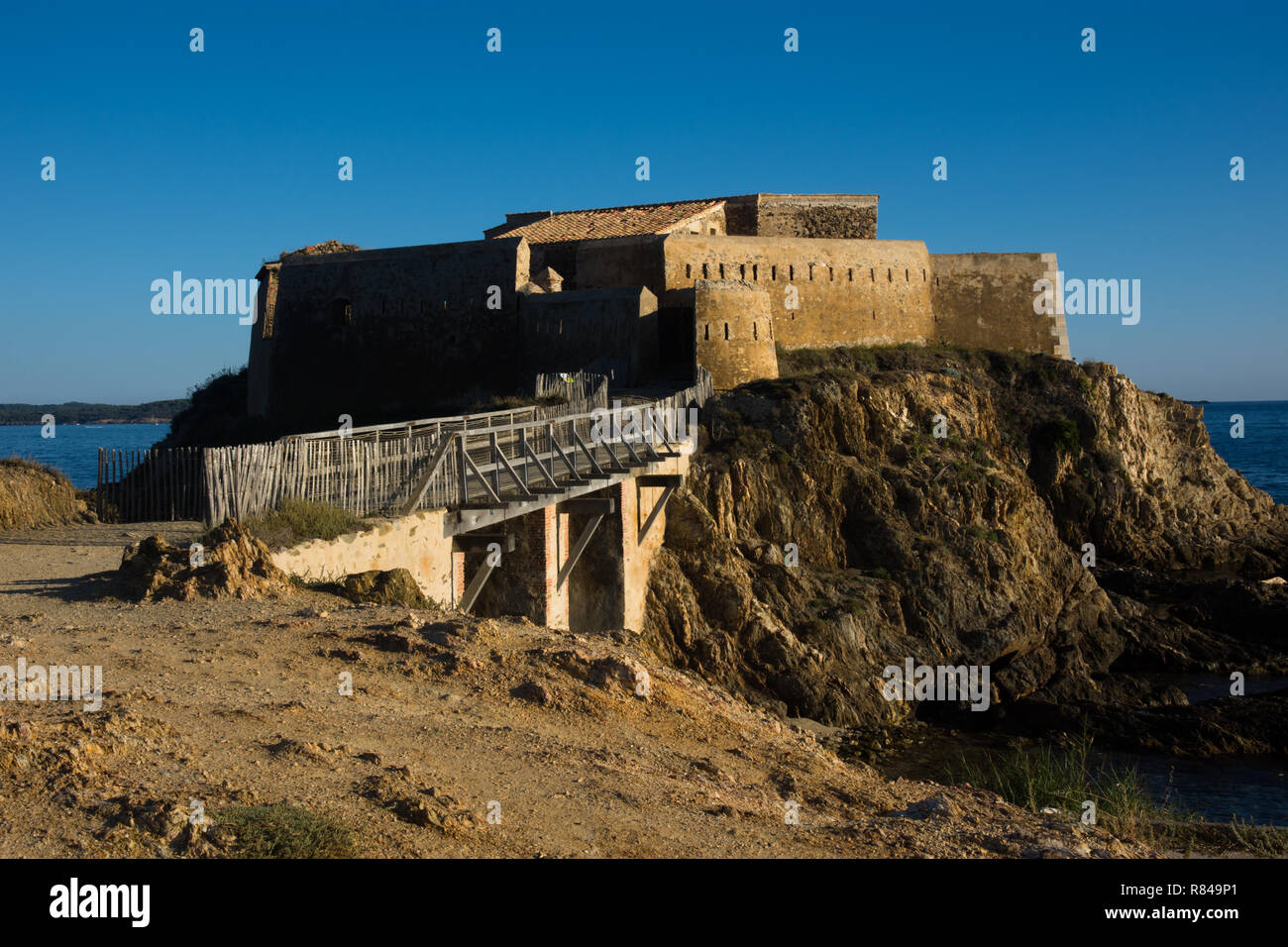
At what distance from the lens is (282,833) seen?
6.20m

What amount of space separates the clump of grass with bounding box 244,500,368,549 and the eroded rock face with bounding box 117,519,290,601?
0.53 m

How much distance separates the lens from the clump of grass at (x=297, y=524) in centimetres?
1258

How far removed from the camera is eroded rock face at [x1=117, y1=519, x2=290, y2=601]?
11312mm

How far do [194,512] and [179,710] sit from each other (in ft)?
30.3

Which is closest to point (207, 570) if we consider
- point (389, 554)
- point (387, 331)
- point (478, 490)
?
point (389, 554)

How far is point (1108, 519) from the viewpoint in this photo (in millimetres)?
35406

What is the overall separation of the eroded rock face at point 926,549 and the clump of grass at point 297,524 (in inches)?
490

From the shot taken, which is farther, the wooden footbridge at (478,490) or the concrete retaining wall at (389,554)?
the wooden footbridge at (478,490)

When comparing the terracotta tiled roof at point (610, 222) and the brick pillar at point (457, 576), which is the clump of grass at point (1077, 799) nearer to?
the brick pillar at point (457, 576)

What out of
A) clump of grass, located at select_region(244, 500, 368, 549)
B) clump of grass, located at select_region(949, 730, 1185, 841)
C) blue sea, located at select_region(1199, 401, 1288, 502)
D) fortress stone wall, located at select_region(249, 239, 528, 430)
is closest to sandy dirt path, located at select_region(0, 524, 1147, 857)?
clump of grass, located at select_region(949, 730, 1185, 841)

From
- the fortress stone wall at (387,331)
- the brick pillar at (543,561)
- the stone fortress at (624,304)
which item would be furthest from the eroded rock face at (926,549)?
the fortress stone wall at (387,331)
